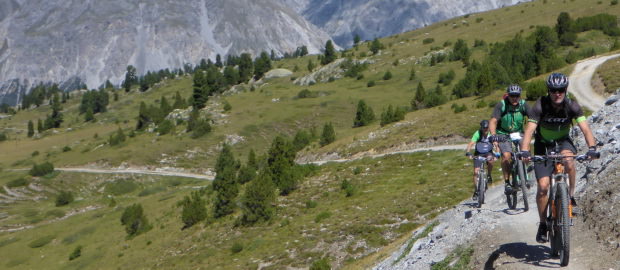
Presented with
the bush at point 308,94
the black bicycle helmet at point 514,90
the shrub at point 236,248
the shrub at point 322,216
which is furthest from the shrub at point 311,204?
the bush at point 308,94

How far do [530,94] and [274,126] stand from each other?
70.6 meters

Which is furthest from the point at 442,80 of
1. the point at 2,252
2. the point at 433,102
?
the point at 2,252

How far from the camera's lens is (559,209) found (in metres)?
9.85

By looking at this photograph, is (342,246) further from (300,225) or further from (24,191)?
(24,191)

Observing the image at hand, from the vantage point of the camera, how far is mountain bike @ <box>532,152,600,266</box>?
379 inches

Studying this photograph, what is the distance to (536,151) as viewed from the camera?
11.2 metres

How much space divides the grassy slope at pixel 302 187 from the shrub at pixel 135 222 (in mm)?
1728

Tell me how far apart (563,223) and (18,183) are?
120951 mm

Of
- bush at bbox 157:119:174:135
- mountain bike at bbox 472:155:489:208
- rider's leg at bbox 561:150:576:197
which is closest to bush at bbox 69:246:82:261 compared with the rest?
mountain bike at bbox 472:155:489:208

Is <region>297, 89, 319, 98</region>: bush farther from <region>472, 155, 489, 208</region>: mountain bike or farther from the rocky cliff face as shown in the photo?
the rocky cliff face

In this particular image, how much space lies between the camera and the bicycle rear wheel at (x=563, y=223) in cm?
959

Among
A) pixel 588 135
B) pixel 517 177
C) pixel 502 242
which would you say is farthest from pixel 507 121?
pixel 588 135

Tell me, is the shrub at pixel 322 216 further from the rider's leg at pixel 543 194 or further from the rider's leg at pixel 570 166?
the rider's leg at pixel 570 166

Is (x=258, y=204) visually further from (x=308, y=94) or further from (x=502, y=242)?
(x=308, y=94)
